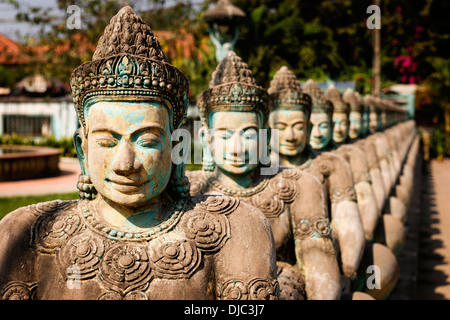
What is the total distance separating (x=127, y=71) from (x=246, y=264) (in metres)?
1.02

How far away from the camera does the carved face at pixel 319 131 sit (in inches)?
225

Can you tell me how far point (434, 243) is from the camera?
9.26 m

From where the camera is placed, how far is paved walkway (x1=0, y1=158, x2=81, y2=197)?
11.0m

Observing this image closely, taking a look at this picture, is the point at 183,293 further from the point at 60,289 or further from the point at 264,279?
the point at 60,289

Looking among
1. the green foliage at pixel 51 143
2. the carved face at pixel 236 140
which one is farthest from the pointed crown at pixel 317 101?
the green foliage at pixel 51 143

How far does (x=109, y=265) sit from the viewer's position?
2.29 meters

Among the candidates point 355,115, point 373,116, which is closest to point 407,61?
point 373,116

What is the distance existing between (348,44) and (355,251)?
22.1 metres

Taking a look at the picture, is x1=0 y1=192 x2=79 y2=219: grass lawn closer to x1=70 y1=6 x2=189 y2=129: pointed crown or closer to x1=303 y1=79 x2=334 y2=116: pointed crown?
x1=303 y1=79 x2=334 y2=116: pointed crown

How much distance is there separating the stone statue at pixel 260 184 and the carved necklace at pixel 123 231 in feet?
3.72

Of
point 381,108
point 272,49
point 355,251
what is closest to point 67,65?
point 272,49

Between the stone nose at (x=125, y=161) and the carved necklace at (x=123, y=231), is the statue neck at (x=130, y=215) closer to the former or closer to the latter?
the carved necklace at (x=123, y=231)

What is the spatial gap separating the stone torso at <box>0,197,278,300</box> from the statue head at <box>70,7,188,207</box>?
18cm

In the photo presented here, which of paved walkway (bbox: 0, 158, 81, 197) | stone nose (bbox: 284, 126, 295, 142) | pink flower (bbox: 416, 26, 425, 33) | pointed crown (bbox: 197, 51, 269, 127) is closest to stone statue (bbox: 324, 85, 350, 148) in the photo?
stone nose (bbox: 284, 126, 295, 142)
